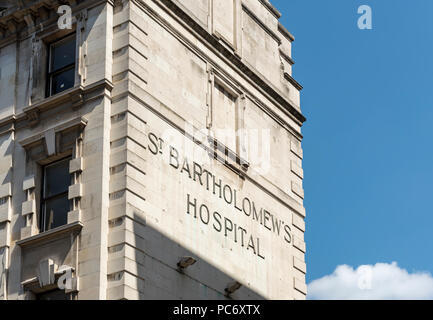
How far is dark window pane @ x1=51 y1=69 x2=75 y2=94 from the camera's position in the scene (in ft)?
124

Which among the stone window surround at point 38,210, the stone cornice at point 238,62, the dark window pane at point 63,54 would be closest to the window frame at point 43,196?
the stone window surround at point 38,210

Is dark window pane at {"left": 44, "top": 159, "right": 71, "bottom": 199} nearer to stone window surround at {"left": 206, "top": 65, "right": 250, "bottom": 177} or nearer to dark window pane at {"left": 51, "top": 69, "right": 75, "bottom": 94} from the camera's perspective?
dark window pane at {"left": 51, "top": 69, "right": 75, "bottom": 94}

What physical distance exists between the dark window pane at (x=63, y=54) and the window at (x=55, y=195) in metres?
3.89

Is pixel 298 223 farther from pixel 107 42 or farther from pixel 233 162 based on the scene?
pixel 107 42

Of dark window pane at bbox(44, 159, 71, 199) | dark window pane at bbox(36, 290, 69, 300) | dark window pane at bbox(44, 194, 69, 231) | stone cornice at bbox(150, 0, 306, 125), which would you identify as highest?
stone cornice at bbox(150, 0, 306, 125)

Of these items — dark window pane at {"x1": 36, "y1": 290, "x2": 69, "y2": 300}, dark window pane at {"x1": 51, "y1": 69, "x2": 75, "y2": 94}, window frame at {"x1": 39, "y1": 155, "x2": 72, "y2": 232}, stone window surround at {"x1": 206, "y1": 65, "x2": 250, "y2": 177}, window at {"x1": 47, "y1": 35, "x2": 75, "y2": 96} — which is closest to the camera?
dark window pane at {"x1": 36, "y1": 290, "x2": 69, "y2": 300}

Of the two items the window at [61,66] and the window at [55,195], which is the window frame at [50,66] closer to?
the window at [61,66]

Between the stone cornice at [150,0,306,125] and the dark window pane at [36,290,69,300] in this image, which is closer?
the dark window pane at [36,290,69,300]

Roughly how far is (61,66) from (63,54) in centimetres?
51

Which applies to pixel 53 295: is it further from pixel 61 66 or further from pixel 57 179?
pixel 61 66

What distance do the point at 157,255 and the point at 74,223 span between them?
9.56ft

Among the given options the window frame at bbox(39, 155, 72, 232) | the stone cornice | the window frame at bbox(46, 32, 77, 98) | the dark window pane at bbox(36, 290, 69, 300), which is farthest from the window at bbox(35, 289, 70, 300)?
the stone cornice

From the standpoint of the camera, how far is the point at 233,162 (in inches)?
1592
